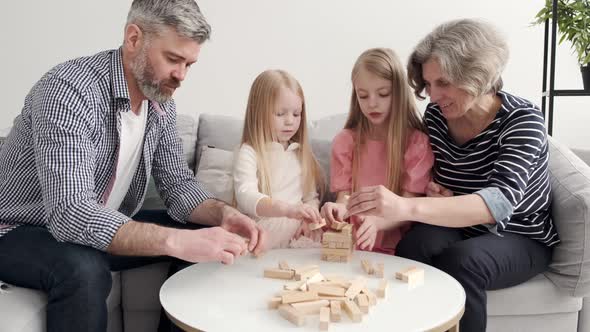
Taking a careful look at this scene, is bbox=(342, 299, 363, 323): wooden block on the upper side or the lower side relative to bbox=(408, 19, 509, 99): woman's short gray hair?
lower

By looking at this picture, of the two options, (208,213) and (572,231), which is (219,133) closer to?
(208,213)

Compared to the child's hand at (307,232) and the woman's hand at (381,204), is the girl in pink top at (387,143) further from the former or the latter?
the woman's hand at (381,204)

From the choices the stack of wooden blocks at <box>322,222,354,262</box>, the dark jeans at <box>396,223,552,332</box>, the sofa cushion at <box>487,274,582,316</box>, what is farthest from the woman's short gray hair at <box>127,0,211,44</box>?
the sofa cushion at <box>487,274,582,316</box>

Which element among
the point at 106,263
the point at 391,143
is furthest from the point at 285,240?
the point at 106,263

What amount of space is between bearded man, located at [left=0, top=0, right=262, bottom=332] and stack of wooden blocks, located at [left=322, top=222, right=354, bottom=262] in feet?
0.62

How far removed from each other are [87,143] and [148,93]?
0.86 feet

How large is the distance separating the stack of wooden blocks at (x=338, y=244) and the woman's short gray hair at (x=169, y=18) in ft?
2.18

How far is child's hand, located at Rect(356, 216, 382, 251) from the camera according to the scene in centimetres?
181

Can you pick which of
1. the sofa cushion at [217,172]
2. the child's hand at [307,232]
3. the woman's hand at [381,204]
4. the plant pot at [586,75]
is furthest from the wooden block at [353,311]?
the plant pot at [586,75]

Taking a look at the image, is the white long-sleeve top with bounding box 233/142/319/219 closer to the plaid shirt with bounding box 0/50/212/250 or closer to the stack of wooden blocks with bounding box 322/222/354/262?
the plaid shirt with bounding box 0/50/212/250

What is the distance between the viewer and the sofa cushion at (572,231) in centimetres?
173

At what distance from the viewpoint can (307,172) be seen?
7.09ft

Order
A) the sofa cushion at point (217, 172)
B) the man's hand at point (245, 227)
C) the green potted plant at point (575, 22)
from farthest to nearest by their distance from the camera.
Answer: the green potted plant at point (575, 22) → the sofa cushion at point (217, 172) → the man's hand at point (245, 227)

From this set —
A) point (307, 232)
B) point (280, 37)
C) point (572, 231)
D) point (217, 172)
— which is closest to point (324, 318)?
point (307, 232)
